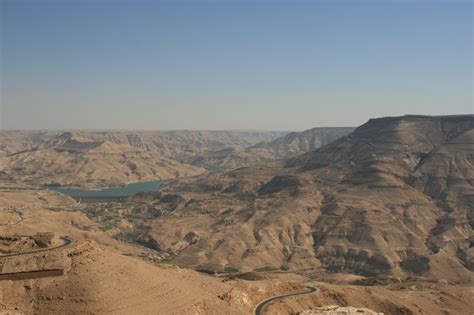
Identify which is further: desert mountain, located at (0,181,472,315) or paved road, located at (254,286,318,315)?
paved road, located at (254,286,318,315)

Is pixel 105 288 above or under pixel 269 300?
above

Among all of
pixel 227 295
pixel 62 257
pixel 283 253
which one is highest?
pixel 62 257

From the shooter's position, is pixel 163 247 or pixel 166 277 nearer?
pixel 166 277

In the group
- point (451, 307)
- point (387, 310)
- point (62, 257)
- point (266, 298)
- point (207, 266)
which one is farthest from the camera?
point (207, 266)

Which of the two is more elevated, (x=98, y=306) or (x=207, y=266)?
(x=98, y=306)

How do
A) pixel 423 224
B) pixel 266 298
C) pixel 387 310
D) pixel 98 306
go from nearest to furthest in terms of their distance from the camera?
pixel 98 306 → pixel 266 298 → pixel 387 310 → pixel 423 224

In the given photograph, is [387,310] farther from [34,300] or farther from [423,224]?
[423,224]

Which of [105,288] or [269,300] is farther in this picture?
[269,300]

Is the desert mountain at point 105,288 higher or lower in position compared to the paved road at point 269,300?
higher

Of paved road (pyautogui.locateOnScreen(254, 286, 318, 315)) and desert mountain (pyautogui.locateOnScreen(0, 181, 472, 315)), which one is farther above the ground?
desert mountain (pyautogui.locateOnScreen(0, 181, 472, 315))

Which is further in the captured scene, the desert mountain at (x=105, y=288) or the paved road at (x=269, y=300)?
the paved road at (x=269, y=300)

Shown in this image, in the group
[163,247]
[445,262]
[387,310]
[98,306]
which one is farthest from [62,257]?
[445,262]
